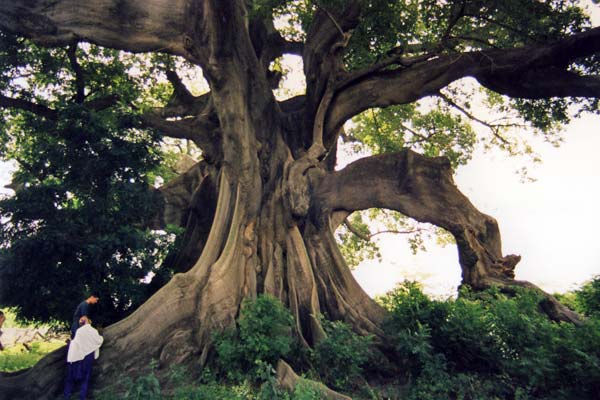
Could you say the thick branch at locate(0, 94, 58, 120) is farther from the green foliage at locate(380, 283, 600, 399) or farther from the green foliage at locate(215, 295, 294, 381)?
the green foliage at locate(380, 283, 600, 399)

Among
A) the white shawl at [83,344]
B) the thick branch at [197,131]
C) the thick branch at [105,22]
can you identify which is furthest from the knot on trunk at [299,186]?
the white shawl at [83,344]

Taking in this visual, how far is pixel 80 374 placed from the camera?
559cm

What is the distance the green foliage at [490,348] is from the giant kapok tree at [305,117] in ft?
3.56

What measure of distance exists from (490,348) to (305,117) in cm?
582

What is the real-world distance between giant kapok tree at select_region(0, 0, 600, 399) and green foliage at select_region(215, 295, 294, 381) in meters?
0.46

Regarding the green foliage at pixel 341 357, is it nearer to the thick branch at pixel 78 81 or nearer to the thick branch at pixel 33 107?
the thick branch at pixel 33 107

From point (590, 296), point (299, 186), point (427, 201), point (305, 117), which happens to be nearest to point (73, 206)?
point (299, 186)

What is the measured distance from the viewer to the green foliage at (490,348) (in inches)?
185

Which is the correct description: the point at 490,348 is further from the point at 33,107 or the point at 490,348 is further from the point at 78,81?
the point at 33,107

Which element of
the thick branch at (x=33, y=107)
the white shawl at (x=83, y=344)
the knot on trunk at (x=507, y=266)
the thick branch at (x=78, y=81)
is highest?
the thick branch at (x=78, y=81)

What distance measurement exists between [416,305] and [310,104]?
185 inches

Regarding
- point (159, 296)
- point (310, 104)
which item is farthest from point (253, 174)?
point (159, 296)

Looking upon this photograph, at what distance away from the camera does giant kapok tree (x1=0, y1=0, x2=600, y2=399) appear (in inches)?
266

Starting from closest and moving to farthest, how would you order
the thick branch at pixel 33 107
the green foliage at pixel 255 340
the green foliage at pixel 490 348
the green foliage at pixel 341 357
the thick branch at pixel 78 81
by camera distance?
the green foliage at pixel 490 348, the green foliage at pixel 255 340, the green foliage at pixel 341 357, the thick branch at pixel 33 107, the thick branch at pixel 78 81
